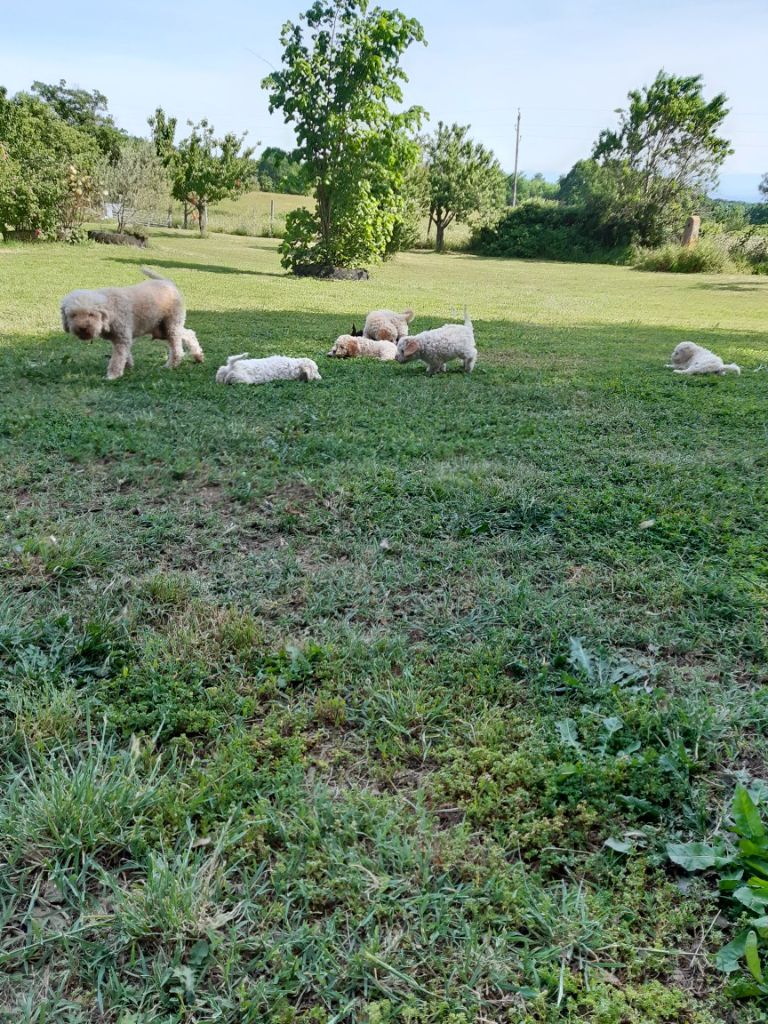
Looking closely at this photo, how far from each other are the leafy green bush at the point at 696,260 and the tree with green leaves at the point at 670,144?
8.86 metres

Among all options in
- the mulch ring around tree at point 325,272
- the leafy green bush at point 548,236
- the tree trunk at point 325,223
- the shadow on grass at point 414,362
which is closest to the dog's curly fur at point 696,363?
the shadow on grass at point 414,362

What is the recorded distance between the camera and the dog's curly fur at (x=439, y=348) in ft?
23.3

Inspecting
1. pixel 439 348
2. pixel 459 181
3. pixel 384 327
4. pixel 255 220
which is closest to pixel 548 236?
pixel 459 181

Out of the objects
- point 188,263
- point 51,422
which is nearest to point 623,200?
point 188,263

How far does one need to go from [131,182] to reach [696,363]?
28.3 metres

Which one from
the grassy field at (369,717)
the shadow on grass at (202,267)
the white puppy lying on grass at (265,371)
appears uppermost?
the shadow on grass at (202,267)

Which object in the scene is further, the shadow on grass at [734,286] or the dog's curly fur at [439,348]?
the shadow on grass at [734,286]

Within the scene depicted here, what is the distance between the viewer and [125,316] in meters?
6.26

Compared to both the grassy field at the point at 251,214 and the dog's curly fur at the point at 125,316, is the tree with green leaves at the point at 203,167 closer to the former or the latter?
the grassy field at the point at 251,214

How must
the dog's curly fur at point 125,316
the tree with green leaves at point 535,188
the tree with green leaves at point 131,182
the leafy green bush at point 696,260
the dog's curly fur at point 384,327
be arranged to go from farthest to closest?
the tree with green leaves at point 535,188 → the leafy green bush at point 696,260 → the tree with green leaves at point 131,182 → the dog's curly fur at point 384,327 → the dog's curly fur at point 125,316

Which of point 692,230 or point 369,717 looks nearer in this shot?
point 369,717

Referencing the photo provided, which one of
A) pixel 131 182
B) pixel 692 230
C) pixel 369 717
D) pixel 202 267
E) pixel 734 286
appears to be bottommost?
pixel 369 717

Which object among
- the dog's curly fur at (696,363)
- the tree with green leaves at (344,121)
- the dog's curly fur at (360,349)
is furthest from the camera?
the tree with green leaves at (344,121)

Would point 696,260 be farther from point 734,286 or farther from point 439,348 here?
point 439,348
